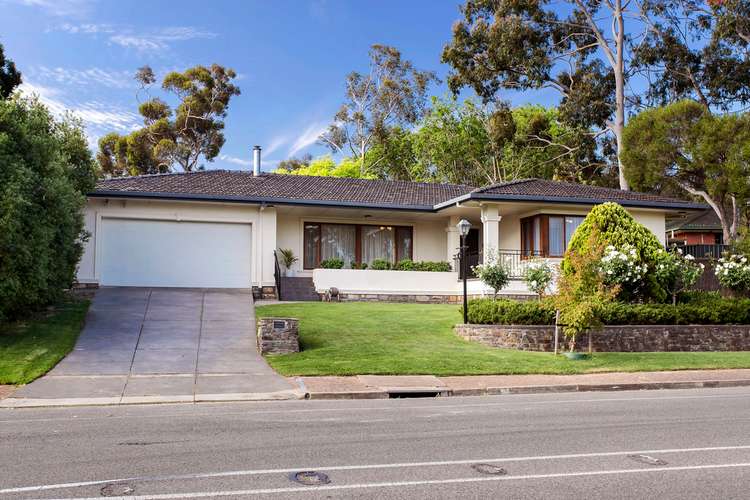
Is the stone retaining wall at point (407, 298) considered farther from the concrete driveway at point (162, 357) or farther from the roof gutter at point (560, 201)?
the concrete driveway at point (162, 357)

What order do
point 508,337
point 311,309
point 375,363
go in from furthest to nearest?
point 311,309
point 508,337
point 375,363

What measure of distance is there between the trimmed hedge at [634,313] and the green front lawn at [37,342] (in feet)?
31.6

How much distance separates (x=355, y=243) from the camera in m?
27.7

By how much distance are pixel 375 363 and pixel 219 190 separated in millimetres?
12204

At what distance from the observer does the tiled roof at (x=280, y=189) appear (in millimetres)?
24062

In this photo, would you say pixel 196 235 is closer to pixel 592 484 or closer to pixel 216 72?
pixel 592 484

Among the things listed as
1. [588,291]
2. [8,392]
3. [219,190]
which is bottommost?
[8,392]

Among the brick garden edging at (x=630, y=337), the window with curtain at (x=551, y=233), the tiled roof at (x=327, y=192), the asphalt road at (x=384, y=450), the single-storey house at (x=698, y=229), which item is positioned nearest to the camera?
the asphalt road at (x=384, y=450)

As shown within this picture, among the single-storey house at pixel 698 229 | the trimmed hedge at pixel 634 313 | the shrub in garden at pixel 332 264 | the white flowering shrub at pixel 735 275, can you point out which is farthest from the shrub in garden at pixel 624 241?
the single-storey house at pixel 698 229

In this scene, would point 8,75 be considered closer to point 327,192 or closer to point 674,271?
point 327,192

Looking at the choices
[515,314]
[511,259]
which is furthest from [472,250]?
[515,314]

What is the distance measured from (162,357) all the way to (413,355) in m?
5.27

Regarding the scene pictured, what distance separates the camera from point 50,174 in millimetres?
16234

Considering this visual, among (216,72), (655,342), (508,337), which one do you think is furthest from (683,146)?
(216,72)
